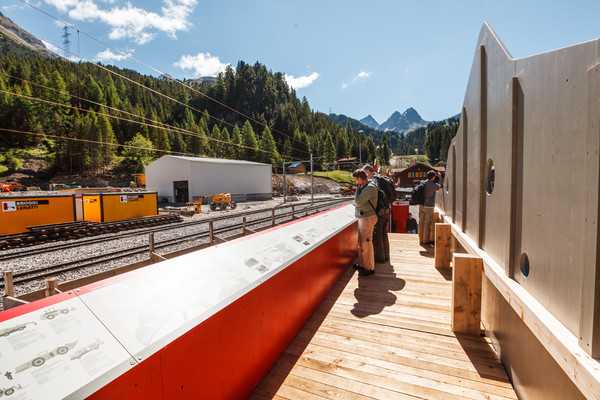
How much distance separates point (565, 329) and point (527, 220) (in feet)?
2.35

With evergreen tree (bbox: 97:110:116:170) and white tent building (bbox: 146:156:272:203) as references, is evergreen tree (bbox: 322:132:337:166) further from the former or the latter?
evergreen tree (bbox: 97:110:116:170)

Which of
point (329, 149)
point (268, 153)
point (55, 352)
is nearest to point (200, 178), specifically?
point (55, 352)

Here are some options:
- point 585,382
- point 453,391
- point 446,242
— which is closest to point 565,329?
point 585,382

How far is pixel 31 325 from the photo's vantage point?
4.14 feet

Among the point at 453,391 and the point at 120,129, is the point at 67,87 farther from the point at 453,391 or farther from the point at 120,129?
the point at 453,391

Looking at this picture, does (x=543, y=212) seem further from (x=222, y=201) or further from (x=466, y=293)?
(x=222, y=201)

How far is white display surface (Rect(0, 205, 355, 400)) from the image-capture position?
3.59 ft

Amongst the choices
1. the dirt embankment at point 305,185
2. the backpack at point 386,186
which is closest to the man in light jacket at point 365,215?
the backpack at point 386,186

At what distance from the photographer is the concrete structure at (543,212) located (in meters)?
1.21

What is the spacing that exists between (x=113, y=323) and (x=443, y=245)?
16.9ft

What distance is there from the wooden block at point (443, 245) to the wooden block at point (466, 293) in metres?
2.10

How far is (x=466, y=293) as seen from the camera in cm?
298

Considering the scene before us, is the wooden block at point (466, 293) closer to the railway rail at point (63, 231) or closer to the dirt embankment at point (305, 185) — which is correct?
the railway rail at point (63, 231)

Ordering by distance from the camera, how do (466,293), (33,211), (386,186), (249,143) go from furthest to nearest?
(249,143), (33,211), (386,186), (466,293)
